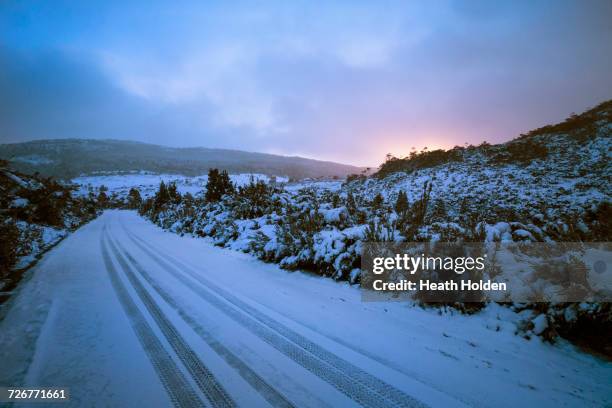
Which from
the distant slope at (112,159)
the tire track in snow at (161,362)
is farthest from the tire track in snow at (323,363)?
the distant slope at (112,159)

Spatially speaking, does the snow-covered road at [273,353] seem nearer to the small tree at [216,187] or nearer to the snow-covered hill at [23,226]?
the snow-covered hill at [23,226]

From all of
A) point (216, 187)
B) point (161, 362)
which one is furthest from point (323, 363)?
point (216, 187)

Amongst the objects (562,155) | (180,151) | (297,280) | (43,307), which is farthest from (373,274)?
(180,151)

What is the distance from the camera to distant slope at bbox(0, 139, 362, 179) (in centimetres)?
6041

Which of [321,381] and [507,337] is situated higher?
[507,337]

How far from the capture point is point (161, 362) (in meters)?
2.27

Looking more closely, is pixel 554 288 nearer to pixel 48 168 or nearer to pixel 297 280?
pixel 297 280

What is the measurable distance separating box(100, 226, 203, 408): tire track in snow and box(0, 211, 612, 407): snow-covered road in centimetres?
1

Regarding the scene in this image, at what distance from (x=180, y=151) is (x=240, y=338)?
4494 inches

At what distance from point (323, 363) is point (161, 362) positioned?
1.48m

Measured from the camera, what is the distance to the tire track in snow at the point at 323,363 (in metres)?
1.90

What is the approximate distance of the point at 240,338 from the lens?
2658 mm

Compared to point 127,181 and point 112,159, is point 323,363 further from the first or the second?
point 112,159

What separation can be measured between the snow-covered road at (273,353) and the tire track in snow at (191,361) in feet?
0.04
